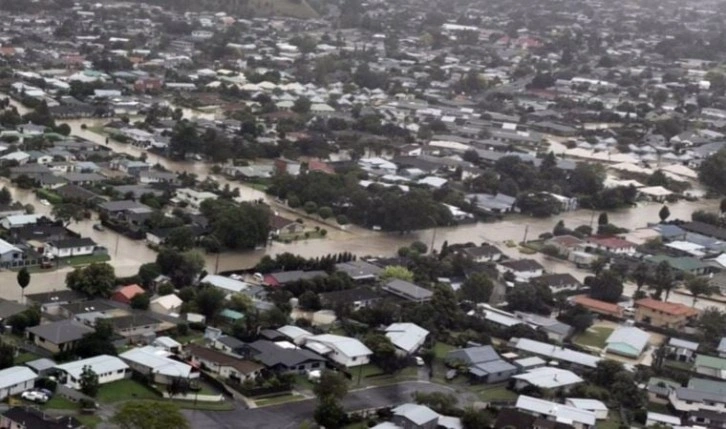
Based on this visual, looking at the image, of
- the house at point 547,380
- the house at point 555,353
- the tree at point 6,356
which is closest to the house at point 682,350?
the house at point 555,353

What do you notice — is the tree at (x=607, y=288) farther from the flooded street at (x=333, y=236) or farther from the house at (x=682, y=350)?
the house at (x=682, y=350)

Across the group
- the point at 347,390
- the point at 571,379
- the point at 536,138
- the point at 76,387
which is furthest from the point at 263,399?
the point at 536,138

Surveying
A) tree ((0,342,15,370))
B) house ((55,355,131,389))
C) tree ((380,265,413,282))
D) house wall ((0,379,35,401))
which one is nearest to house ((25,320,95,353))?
house ((55,355,131,389))

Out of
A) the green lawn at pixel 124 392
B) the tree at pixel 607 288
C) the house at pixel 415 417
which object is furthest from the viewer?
the tree at pixel 607 288

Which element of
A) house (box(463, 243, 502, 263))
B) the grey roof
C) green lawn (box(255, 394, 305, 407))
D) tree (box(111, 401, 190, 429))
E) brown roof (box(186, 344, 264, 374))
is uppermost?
tree (box(111, 401, 190, 429))

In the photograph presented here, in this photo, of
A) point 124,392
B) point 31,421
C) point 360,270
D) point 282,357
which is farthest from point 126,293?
point 31,421

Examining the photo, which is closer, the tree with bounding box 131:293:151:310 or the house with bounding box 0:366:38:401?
the house with bounding box 0:366:38:401

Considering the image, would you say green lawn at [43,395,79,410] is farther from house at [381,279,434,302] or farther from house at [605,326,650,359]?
house at [605,326,650,359]
